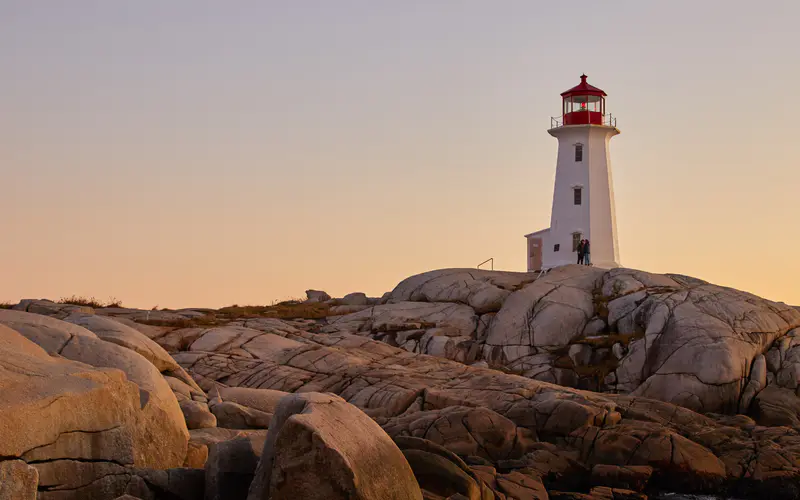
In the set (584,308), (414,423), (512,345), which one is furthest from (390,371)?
(584,308)

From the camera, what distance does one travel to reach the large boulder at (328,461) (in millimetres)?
15078

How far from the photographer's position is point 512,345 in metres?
38.9

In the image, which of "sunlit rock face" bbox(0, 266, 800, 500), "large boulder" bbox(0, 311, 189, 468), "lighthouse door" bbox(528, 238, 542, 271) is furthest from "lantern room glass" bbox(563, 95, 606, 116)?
"large boulder" bbox(0, 311, 189, 468)

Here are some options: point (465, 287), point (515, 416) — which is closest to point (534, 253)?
point (465, 287)

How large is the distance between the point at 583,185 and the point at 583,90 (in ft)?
16.7

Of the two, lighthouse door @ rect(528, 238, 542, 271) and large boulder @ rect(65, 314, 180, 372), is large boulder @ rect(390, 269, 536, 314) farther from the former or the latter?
large boulder @ rect(65, 314, 180, 372)

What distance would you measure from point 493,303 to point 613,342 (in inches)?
249

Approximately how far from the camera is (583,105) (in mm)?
53469

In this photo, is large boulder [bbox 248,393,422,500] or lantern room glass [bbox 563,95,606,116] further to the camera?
lantern room glass [bbox 563,95,606,116]

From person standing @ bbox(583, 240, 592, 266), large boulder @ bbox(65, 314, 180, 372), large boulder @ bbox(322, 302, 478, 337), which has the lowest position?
large boulder @ bbox(65, 314, 180, 372)

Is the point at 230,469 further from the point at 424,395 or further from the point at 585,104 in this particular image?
the point at 585,104

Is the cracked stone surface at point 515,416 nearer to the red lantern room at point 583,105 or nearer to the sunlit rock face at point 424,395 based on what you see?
the sunlit rock face at point 424,395

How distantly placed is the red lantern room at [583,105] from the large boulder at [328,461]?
3865 cm

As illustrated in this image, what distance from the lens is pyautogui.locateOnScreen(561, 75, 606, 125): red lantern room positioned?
5266 centimetres
